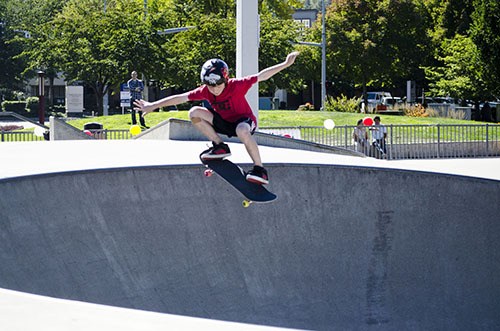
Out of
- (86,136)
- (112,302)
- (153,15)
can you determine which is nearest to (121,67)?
(153,15)

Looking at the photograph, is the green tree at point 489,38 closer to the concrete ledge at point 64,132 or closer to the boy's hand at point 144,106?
the concrete ledge at point 64,132

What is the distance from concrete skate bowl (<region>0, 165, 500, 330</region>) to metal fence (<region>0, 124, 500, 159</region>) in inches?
445

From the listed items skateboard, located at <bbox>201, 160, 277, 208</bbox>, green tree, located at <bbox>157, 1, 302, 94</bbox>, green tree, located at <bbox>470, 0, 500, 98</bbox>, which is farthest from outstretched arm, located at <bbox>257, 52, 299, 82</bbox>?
green tree, located at <bbox>157, 1, 302, 94</bbox>

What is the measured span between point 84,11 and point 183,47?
6.14 meters

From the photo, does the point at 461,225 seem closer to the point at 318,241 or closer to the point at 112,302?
the point at 318,241

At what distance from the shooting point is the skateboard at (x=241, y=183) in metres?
8.82

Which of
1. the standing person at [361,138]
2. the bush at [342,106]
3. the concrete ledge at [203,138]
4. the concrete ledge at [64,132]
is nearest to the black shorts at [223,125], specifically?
the concrete ledge at [203,138]

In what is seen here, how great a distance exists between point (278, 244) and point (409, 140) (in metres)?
14.9

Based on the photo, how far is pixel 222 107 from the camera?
350 inches

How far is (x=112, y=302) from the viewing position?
8594 millimetres

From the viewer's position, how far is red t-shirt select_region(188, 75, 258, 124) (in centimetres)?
860

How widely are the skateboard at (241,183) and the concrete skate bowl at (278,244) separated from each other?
1507 millimetres

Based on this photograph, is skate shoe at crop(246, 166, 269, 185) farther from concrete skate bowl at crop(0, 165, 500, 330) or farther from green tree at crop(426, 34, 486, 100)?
green tree at crop(426, 34, 486, 100)

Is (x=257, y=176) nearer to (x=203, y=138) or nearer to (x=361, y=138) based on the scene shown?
(x=203, y=138)
